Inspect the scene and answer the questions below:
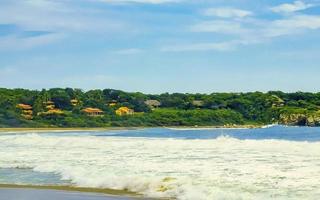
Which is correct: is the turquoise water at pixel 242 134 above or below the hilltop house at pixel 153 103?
below

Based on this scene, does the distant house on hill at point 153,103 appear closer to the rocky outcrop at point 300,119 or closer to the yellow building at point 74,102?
the yellow building at point 74,102

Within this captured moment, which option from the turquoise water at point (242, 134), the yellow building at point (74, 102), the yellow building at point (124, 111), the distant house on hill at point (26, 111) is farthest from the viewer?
the yellow building at point (74, 102)

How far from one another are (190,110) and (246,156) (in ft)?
347

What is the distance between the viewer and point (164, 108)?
13738 cm

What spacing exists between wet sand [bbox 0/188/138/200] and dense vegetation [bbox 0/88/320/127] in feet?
292

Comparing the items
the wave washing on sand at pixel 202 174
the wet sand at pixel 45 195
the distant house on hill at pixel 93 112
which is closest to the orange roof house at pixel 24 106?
the distant house on hill at pixel 93 112

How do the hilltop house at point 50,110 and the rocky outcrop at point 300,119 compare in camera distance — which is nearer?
the hilltop house at point 50,110

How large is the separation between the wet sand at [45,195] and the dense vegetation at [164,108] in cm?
8890

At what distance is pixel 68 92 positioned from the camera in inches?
5157

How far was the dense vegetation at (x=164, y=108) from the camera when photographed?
108500 mm

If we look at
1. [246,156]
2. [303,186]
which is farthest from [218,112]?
[303,186]

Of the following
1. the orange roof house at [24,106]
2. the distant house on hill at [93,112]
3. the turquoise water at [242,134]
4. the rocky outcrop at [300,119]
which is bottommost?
the turquoise water at [242,134]

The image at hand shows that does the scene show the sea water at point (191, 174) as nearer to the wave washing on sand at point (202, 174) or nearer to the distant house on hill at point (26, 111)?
the wave washing on sand at point (202, 174)

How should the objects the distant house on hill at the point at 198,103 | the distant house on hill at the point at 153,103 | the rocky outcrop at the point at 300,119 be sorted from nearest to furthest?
the rocky outcrop at the point at 300,119, the distant house on hill at the point at 198,103, the distant house on hill at the point at 153,103
